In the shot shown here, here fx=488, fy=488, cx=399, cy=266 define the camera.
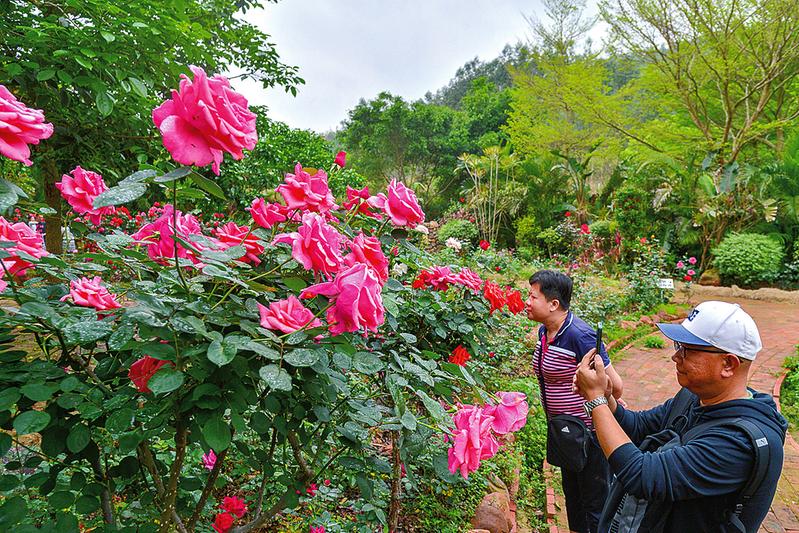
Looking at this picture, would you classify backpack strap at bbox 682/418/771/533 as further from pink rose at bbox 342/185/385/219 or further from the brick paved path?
the brick paved path

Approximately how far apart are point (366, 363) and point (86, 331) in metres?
0.45

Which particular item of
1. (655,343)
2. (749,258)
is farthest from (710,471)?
(749,258)

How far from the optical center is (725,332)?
3.92 feet

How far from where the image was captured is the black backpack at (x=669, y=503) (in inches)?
43.6

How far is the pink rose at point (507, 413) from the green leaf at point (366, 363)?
0.35m

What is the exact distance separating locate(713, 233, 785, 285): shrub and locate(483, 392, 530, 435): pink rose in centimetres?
962

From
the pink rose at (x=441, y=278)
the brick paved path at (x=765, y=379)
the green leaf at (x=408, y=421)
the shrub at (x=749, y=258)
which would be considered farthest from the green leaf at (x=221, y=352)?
the shrub at (x=749, y=258)

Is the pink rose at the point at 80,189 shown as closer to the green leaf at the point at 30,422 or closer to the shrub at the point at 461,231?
the green leaf at the point at 30,422

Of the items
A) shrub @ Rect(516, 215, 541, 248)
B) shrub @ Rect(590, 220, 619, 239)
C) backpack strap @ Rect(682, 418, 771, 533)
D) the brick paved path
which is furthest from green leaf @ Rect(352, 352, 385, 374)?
shrub @ Rect(516, 215, 541, 248)

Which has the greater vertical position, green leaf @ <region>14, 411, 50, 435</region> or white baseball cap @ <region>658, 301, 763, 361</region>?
green leaf @ <region>14, 411, 50, 435</region>

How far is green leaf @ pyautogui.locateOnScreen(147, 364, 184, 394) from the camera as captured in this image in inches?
27.4

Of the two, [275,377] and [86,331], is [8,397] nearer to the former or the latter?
[86,331]

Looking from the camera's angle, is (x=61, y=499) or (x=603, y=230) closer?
(x=61, y=499)

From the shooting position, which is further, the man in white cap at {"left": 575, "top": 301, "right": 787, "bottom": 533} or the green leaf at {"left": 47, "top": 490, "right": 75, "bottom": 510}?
the man in white cap at {"left": 575, "top": 301, "right": 787, "bottom": 533}
